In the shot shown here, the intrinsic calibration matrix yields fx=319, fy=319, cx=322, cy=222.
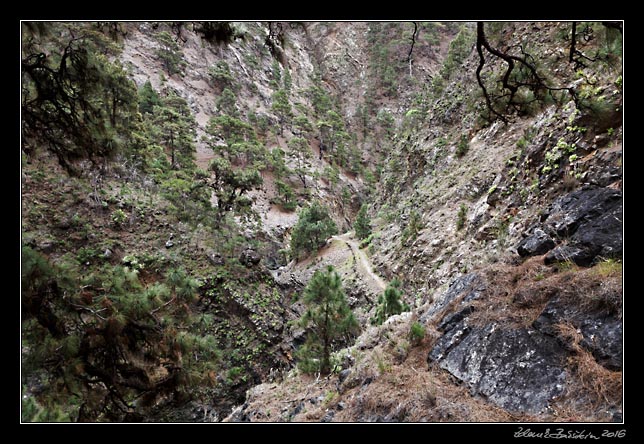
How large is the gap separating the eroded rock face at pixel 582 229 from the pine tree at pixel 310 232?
19824 millimetres

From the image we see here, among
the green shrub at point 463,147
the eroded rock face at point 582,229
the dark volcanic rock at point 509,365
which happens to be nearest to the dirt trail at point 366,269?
the green shrub at point 463,147

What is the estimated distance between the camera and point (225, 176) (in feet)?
74.5

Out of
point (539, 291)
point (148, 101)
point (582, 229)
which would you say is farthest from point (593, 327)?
point (148, 101)

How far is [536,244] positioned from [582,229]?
81 cm

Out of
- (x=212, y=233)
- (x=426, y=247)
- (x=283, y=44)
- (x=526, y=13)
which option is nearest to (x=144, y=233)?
(x=212, y=233)

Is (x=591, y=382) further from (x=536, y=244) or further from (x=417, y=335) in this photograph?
(x=536, y=244)

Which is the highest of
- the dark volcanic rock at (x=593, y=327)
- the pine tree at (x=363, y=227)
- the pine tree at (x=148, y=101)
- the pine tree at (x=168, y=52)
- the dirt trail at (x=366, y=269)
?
the pine tree at (x=168, y=52)

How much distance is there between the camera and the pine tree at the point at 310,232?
25391mm

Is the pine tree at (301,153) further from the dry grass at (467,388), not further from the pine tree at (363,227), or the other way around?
the dry grass at (467,388)

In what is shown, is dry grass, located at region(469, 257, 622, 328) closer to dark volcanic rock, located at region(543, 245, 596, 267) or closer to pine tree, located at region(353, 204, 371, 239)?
dark volcanic rock, located at region(543, 245, 596, 267)

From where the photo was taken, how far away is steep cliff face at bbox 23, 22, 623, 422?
12.3 ft

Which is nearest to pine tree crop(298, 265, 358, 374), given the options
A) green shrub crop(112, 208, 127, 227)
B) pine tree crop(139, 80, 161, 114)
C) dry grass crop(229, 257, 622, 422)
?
dry grass crop(229, 257, 622, 422)

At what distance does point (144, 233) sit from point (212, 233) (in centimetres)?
351
